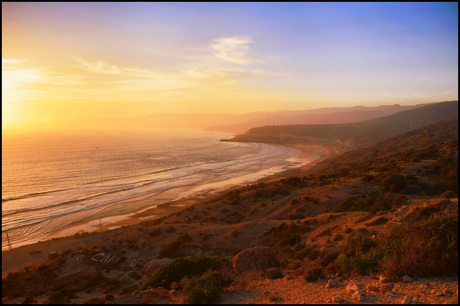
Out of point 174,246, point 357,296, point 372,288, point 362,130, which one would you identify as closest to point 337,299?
point 357,296

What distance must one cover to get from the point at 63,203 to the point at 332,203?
36.0 metres

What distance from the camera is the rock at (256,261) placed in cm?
984

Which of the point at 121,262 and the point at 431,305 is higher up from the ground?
the point at 431,305

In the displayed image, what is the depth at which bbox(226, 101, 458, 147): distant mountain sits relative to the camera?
106 m

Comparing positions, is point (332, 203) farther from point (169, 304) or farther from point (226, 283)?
point (169, 304)

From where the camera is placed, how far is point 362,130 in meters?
124

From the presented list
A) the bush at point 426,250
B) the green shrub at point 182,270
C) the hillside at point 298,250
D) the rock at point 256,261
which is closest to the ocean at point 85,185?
the hillside at point 298,250

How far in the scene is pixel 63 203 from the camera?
36.8 metres

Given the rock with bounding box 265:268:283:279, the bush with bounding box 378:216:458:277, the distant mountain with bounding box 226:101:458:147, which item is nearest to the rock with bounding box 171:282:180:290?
the rock with bounding box 265:268:283:279

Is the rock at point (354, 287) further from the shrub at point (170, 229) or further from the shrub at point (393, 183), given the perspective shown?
the shrub at point (393, 183)

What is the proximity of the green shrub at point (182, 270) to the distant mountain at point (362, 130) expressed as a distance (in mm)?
98924

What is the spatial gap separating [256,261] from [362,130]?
130586 millimetres

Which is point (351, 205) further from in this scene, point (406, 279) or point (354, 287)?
point (354, 287)

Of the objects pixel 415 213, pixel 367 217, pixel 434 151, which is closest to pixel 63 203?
pixel 367 217
